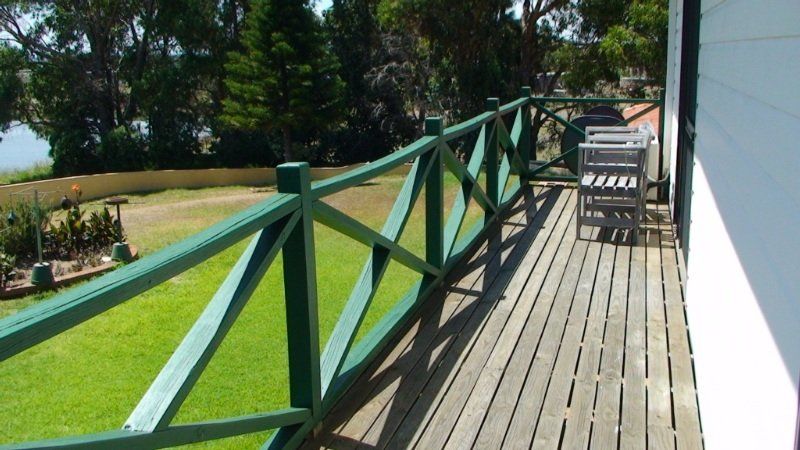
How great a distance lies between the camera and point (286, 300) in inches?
92.0

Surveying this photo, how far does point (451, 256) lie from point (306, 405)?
1984 millimetres

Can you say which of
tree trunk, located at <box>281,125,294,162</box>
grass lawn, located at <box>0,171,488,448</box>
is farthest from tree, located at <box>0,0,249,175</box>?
grass lawn, located at <box>0,171,488,448</box>

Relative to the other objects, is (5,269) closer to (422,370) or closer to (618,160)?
(618,160)

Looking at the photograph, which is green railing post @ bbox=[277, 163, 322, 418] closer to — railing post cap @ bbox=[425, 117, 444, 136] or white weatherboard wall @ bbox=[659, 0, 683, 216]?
railing post cap @ bbox=[425, 117, 444, 136]

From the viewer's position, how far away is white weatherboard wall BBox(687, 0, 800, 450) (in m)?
1.23

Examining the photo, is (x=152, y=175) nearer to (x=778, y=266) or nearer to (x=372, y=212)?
(x=372, y=212)

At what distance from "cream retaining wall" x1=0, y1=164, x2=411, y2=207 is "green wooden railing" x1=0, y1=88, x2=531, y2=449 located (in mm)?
14606

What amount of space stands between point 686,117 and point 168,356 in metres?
4.02

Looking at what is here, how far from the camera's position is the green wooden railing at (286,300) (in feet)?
4.63

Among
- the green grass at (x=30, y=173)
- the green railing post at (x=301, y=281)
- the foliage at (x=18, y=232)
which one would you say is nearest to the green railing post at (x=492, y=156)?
the green railing post at (x=301, y=281)

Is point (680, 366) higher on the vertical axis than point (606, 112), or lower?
lower

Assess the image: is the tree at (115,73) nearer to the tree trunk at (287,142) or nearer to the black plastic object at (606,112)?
the tree trunk at (287,142)

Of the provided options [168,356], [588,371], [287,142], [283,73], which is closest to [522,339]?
[588,371]

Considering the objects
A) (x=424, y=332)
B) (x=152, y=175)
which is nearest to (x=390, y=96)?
(x=152, y=175)
